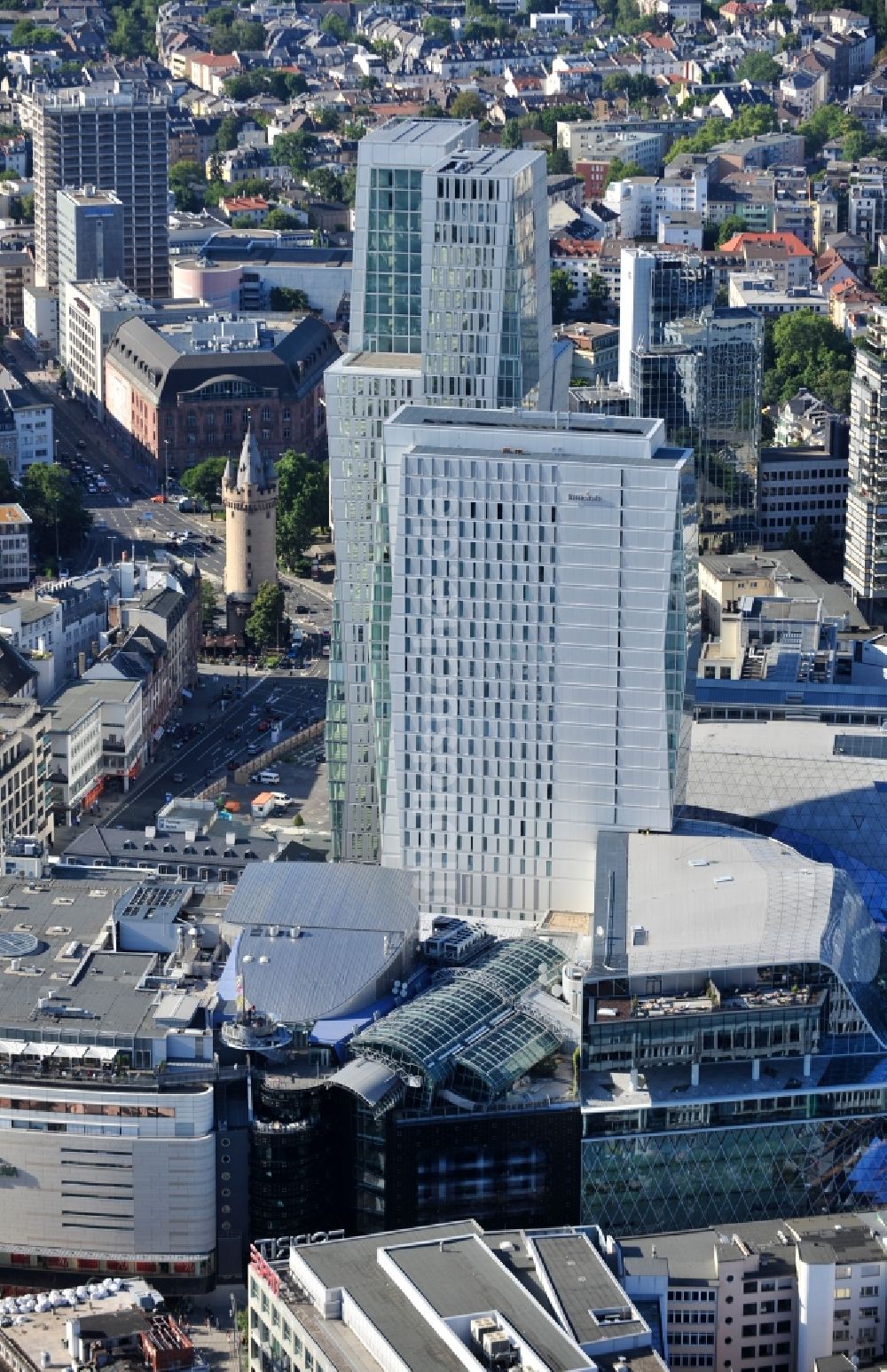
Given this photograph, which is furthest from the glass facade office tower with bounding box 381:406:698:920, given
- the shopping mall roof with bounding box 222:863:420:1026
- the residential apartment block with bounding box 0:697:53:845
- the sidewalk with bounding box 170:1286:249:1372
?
the sidewalk with bounding box 170:1286:249:1372

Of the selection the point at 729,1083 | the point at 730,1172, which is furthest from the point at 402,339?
the point at 730,1172

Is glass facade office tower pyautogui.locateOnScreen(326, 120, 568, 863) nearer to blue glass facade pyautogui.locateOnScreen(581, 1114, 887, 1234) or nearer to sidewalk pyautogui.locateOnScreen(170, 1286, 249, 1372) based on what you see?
blue glass facade pyautogui.locateOnScreen(581, 1114, 887, 1234)

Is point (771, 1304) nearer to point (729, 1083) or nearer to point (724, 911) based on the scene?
point (729, 1083)

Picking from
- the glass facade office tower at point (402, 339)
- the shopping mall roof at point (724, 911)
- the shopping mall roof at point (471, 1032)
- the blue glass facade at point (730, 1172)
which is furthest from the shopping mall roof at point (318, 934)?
the blue glass facade at point (730, 1172)

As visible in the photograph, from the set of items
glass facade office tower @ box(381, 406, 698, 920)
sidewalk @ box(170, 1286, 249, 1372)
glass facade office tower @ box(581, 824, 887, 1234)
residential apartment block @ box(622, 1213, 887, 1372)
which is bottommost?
sidewalk @ box(170, 1286, 249, 1372)

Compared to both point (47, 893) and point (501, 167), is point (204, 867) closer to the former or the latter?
point (47, 893)

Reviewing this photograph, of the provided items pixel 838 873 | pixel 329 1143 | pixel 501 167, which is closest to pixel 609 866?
pixel 838 873
